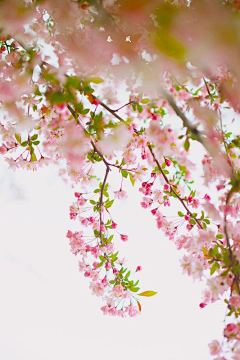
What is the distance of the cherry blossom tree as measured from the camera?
0.28 meters

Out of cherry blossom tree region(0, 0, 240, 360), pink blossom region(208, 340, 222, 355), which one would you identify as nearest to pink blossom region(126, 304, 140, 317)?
cherry blossom tree region(0, 0, 240, 360)

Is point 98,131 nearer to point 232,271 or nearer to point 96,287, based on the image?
point 232,271

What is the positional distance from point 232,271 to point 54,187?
65.9 inches

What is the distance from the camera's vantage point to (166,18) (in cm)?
26

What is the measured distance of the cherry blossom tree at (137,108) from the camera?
0.92 ft

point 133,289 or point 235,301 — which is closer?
point 235,301

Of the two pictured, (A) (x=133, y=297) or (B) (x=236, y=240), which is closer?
(B) (x=236, y=240)

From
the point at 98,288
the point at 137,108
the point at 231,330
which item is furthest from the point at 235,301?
the point at 98,288

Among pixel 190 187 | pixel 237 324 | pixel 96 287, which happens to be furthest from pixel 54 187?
pixel 237 324

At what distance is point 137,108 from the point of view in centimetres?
107

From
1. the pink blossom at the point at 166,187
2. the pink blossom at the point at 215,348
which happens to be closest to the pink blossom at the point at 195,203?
the pink blossom at the point at 166,187

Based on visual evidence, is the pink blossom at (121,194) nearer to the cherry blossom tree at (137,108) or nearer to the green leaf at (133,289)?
the cherry blossom tree at (137,108)

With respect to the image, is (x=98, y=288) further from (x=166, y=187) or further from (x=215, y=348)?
(x=215, y=348)

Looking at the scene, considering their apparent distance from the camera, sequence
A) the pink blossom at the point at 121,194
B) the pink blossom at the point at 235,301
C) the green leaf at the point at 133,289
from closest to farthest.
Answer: the pink blossom at the point at 235,301, the green leaf at the point at 133,289, the pink blossom at the point at 121,194
